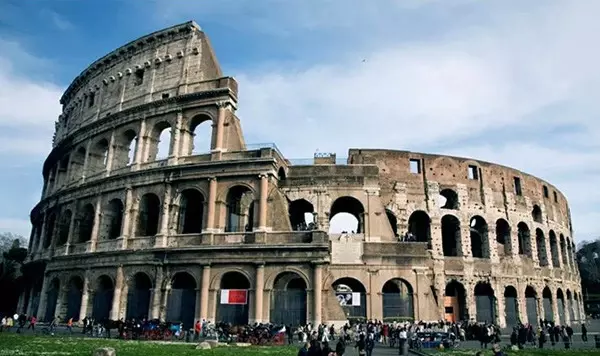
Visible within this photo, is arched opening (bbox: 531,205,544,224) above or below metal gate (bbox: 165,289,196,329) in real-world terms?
above

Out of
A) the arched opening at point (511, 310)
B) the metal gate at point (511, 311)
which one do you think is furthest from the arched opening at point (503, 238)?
the metal gate at point (511, 311)

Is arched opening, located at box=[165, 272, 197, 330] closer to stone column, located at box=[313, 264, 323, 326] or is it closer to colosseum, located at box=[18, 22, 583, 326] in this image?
colosseum, located at box=[18, 22, 583, 326]

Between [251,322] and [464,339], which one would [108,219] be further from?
[464,339]

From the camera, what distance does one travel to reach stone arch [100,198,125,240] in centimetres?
2630

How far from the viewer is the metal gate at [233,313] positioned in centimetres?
2169

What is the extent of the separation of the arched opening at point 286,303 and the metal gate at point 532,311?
683 inches

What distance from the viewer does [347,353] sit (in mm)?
15969

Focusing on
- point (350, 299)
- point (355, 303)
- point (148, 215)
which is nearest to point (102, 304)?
point (148, 215)

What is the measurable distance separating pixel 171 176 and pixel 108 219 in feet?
17.3

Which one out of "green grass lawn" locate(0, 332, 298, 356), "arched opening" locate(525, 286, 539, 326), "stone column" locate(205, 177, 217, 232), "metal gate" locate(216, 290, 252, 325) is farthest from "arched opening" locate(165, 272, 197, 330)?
"arched opening" locate(525, 286, 539, 326)

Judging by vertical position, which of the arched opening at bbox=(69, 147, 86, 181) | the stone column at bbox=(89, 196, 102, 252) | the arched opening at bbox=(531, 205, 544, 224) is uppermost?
the arched opening at bbox=(69, 147, 86, 181)

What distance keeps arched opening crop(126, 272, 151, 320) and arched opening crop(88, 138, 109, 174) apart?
8406mm

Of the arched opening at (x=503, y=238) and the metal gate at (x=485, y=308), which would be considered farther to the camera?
the arched opening at (x=503, y=238)

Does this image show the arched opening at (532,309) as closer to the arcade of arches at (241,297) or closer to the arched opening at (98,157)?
the arcade of arches at (241,297)
